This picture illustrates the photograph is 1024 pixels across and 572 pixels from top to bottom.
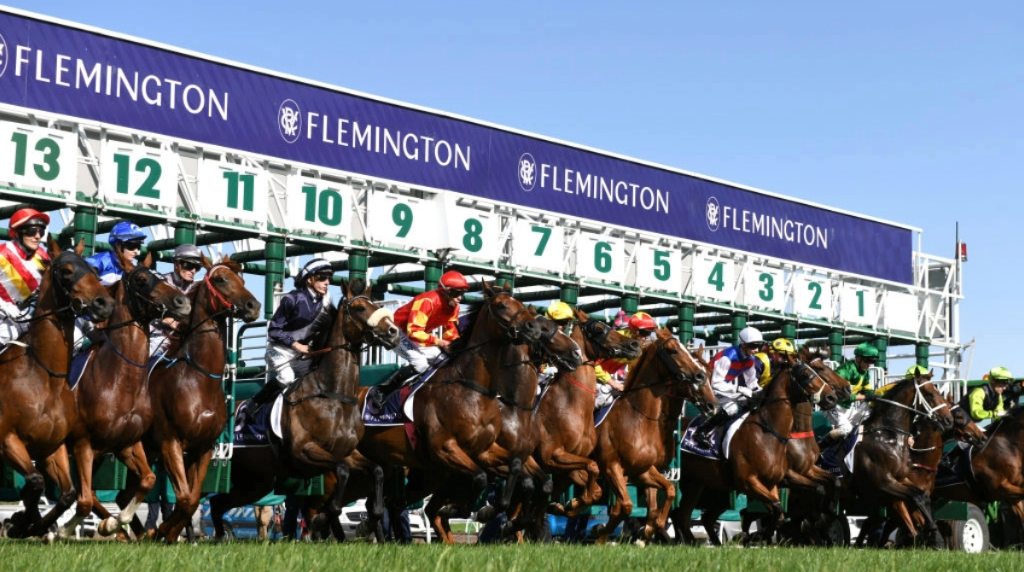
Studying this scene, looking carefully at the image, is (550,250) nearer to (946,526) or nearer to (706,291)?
(706,291)

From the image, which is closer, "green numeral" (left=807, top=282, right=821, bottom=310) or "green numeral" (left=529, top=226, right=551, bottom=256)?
"green numeral" (left=529, top=226, right=551, bottom=256)

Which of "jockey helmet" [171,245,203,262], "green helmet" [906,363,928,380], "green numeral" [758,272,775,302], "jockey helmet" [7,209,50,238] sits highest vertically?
"green numeral" [758,272,775,302]

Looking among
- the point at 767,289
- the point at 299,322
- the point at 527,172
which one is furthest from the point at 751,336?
the point at 767,289

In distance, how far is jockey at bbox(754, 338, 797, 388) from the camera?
49.0ft

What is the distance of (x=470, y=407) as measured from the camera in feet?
37.7

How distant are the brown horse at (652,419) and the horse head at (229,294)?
460 centimetres

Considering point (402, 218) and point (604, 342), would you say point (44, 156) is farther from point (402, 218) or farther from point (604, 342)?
point (604, 342)

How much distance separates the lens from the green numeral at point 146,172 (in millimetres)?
18344

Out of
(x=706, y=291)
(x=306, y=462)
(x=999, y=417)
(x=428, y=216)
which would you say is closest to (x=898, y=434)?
(x=999, y=417)

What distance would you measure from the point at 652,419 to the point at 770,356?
2.72 metres

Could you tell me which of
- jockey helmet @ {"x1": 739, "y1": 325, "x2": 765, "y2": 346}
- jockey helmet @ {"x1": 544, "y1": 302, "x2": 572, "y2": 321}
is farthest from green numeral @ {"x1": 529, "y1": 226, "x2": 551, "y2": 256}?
jockey helmet @ {"x1": 544, "y1": 302, "x2": 572, "y2": 321}

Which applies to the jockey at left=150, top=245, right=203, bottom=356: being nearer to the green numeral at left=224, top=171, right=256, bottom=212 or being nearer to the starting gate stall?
the starting gate stall

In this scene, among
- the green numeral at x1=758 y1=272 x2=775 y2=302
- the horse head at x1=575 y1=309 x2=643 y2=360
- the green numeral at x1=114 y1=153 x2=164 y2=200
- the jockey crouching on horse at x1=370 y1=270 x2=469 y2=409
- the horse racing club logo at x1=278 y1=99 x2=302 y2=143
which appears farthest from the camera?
the green numeral at x1=758 y1=272 x2=775 y2=302

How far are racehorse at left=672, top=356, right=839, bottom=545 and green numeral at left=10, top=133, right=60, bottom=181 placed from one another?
886 centimetres
